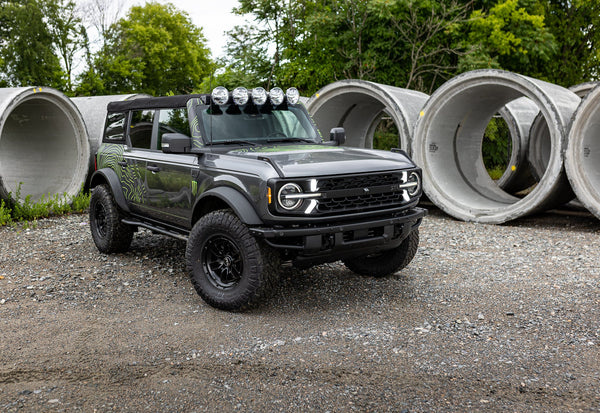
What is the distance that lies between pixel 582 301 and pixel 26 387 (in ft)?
16.3


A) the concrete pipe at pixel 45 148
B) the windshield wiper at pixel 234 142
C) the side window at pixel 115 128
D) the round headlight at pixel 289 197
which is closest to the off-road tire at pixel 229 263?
the round headlight at pixel 289 197

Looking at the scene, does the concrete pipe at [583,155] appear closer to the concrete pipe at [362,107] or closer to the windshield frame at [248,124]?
the concrete pipe at [362,107]

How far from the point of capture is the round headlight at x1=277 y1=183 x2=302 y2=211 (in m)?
4.70

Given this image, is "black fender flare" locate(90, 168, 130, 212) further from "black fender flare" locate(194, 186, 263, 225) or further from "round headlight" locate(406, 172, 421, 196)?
"round headlight" locate(406, 172, 421, 196)

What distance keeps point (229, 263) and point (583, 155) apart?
7.06 meters

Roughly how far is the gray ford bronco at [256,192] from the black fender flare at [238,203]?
0.01m

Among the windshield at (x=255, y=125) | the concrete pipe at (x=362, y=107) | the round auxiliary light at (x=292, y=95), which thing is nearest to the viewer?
the windshield at (x=255, y=125)

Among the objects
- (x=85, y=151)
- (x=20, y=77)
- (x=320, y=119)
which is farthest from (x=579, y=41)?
(x=20, y=77)

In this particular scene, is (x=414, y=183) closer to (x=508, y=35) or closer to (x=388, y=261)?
(x=388, y=261)

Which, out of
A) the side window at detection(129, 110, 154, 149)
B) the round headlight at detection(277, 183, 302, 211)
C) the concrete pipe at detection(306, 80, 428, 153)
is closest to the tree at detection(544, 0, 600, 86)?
the concrete pipe at detection(306, 80, 428, 153)

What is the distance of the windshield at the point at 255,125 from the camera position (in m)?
5.87

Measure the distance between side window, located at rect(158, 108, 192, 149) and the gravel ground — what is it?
1679 millimetres

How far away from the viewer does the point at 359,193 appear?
502 centimetres

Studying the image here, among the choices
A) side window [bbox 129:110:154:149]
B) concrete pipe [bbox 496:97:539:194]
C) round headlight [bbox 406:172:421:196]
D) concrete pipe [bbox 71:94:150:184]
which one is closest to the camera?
round headlight [bbox 406:172:421:196]
